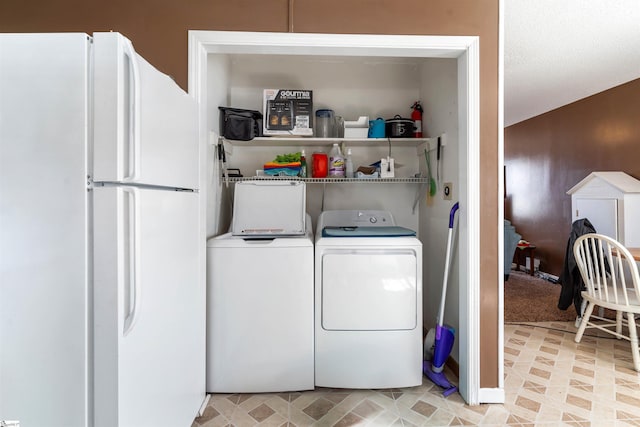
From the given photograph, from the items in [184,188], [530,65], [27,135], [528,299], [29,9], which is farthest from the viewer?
[528,299]

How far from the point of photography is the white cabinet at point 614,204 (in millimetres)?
3391

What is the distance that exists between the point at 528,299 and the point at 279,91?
12.0ft

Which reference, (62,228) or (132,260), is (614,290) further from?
(62,228)

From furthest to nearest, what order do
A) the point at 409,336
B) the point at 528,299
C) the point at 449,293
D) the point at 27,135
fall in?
the point at 528,299
the point at 449,293
the point at 409,336
the point at 27,135

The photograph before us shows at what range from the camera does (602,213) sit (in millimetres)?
3656

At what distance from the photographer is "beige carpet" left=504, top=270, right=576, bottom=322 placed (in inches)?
126

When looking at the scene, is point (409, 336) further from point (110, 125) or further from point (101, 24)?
point (101, 24)

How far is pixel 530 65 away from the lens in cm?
329

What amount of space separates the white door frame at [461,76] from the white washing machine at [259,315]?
774 mm

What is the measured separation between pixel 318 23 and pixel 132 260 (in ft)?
5.14

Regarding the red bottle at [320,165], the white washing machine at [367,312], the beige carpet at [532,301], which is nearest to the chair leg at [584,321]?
the beige carpet at [532,301]

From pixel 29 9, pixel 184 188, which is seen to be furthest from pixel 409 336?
pixel 29 9

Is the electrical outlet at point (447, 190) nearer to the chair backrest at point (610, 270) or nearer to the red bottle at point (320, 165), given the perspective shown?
the red bottle at point (320, 165)

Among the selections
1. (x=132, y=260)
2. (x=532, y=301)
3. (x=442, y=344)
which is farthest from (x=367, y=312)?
(x=532, y=301)
